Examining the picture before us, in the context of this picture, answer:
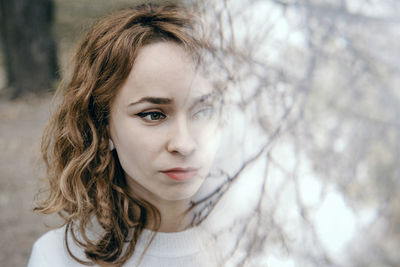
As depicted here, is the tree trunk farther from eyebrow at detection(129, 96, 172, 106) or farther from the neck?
eyebrow at detection(129, 96, 172, 106)

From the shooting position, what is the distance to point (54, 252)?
1406 mm

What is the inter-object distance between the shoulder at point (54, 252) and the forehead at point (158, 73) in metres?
0.58

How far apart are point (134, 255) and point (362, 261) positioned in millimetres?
947

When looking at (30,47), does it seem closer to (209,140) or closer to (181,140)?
(181,140)

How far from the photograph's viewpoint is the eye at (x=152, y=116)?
96cm

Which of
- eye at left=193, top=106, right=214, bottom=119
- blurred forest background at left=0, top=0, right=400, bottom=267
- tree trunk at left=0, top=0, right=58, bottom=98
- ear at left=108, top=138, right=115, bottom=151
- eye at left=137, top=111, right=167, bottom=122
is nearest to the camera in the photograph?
blurred forest background at left=0, top=0, right=400, bottom=267

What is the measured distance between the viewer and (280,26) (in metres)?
0.50

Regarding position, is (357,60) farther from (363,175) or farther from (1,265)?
(1,265)

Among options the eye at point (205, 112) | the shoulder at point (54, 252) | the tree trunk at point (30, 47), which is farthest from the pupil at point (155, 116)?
the tree trunk at point (30, 47)

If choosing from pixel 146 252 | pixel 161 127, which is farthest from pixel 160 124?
pixel 146 252

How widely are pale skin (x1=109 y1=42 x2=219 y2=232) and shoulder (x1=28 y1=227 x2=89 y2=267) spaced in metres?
0.34

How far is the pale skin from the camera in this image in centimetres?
73

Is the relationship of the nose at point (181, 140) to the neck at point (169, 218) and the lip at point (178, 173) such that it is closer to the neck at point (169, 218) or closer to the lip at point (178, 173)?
the lip at point (178, 173)

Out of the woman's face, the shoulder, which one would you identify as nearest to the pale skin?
the woman's face
